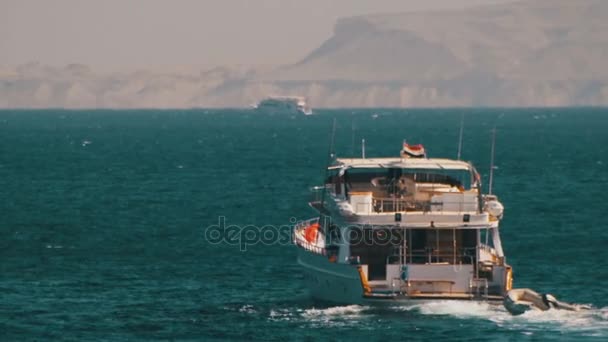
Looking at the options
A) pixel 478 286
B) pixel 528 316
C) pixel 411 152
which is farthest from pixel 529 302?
pixel 411 152

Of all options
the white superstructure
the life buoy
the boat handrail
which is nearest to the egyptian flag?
the white superstructure

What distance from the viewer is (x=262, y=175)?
127 m

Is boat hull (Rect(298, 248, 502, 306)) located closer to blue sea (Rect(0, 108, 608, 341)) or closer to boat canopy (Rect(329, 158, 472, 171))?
blue sea (Rect(0, 108, 608, 341))

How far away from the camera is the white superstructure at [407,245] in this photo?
50.4 metres

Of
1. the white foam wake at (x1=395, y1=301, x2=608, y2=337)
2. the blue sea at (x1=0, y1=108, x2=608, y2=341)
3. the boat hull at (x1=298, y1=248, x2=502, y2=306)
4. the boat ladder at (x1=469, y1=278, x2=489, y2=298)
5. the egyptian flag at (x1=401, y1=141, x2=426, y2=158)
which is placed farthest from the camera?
the egyptian flag at (x1=401, y1=141, x2=426, y2=158)

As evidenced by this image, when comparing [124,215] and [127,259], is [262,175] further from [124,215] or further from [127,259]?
[127,259]

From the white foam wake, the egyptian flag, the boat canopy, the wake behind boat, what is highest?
the egyptian flag

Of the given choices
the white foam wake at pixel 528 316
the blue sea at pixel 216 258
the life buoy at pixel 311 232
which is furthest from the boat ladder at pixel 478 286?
the life buoy at pixel 311 232

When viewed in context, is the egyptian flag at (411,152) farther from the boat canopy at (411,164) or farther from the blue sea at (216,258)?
the blue sea at (216,258)

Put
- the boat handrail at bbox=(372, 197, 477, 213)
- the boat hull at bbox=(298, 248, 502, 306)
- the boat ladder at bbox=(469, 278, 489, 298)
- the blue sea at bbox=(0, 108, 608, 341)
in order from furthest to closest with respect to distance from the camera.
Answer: the boat handrail at bbox=(372, 197, 477, 213) < the boat ladder at bbox=(469, 278, 489, 298) < the boat hull at bbox=(298, 248, 502, 306) < the blue sea at bbox=(0, 108, 608, 341)

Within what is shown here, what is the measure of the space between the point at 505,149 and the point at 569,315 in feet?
409

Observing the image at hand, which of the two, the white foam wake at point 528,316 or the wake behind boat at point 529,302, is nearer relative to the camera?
the white foam wake at point 528,316

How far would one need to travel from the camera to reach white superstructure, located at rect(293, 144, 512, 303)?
50.4 metres

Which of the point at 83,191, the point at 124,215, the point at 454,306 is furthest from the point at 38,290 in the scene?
the point at 83,191
